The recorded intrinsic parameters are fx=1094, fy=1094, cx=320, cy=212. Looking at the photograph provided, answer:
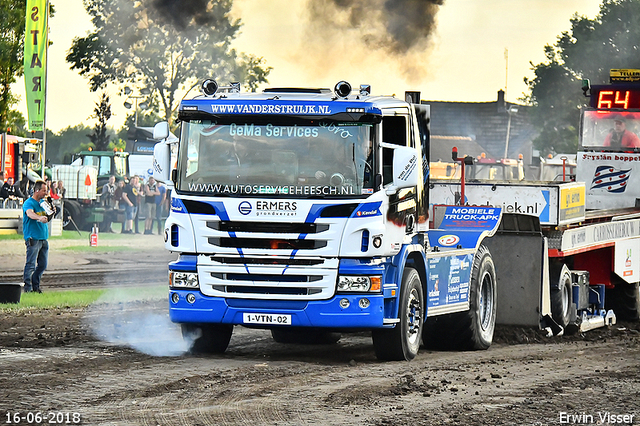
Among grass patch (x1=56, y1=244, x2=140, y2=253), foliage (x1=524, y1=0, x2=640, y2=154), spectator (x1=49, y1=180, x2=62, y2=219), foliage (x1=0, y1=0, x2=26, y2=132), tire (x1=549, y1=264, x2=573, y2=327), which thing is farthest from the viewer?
foliage (x1=524, y1=0, x2=640, y2=154)

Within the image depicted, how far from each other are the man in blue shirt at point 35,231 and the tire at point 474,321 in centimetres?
746

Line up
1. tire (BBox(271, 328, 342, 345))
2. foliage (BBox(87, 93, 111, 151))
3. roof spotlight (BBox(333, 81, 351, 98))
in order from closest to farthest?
1. roof spotlight (BBox(333, 81, 351, 98))
2. tire (BBox(271, 328, 342, 345))
3. foliage (BBox(87, 93, 111, 151))

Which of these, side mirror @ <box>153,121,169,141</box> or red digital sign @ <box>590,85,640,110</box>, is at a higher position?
red digital sign @ <box>590,85,640,110</box>

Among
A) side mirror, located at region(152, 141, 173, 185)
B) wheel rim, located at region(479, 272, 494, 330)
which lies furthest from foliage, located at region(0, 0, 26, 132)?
side mirror, located at region(152, 141, 173, 185)

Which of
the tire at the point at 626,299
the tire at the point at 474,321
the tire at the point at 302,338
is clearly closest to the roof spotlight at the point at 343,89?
the tire at the point at 474,321

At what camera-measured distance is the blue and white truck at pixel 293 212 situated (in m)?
10.7

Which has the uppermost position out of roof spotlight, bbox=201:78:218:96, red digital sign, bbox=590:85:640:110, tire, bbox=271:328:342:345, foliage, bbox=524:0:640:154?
foliage, bbox=524:0:640:154

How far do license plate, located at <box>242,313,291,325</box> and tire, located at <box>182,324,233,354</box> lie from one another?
3.18ft

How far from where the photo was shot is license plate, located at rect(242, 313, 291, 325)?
10828 millimetres

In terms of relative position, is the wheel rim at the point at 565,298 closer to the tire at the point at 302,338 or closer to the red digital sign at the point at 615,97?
the tire at the point at 302,338

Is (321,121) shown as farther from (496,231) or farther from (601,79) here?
(601,79)

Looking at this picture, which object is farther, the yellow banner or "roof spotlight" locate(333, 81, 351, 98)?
the yellow banner

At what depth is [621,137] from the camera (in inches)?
765

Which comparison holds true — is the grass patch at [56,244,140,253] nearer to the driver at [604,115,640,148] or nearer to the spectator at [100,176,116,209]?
the spectator at [100,176,116,209]
